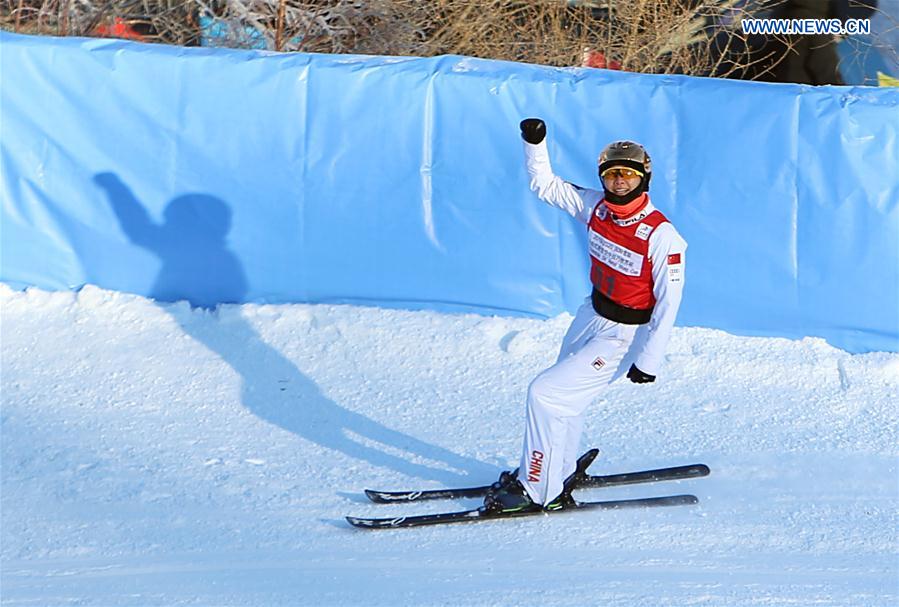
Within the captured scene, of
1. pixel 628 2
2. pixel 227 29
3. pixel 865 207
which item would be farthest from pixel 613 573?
pixel 227 29

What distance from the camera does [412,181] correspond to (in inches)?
307

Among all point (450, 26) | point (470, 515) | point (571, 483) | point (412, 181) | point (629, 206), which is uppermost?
point (629, 206)

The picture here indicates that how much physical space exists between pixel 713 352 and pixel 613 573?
239 centimetres

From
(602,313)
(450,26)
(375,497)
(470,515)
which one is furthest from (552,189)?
(450,26)

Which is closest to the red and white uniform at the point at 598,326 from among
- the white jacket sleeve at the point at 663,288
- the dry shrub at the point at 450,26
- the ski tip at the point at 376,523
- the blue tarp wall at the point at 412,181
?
the white jacket sleeve at the point at 663,288

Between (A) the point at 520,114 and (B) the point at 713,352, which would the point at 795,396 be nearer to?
(B) the point at 713,352

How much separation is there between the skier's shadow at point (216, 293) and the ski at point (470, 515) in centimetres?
122

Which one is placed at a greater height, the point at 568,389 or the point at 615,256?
the point at 615,256

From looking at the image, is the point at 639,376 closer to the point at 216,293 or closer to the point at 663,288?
the point at 663,288

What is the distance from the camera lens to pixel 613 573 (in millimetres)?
5500

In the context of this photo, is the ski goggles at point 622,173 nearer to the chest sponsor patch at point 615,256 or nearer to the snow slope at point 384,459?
the chest sponsor patch at point 615,256

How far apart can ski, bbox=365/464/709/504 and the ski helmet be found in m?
1.47

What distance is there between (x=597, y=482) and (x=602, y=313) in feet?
3.07

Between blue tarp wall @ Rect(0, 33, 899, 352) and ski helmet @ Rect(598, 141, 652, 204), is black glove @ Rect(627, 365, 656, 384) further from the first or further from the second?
blue tarp wall @ Rect(0, 33, 899, 352)
